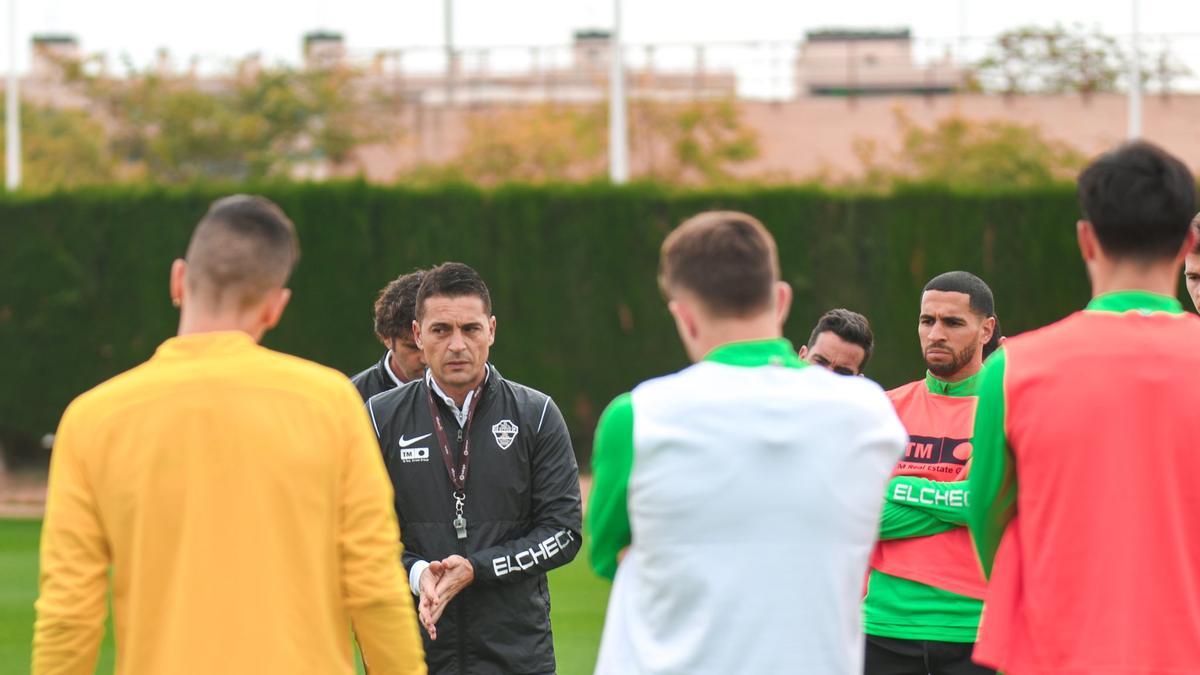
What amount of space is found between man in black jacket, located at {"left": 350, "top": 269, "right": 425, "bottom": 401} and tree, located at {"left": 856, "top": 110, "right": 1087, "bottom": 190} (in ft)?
104

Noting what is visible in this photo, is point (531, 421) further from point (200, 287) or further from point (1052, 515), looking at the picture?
point (1052, 515)

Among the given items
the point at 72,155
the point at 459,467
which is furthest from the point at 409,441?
the point at 72,155

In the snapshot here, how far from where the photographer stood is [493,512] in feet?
17.6

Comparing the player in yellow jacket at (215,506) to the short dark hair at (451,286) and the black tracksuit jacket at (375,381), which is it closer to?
the short dark hair at (451,286)

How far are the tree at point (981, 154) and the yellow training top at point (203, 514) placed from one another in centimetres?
3441

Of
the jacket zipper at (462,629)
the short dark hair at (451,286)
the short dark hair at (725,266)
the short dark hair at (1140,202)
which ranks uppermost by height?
the short dark hair at (1140,202)

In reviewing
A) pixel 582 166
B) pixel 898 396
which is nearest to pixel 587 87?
pixel 582 166

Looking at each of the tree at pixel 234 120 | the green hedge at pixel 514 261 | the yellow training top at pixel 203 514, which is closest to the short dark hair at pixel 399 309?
the yellow training top at pixel 203 514

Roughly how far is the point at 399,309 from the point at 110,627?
4991mm

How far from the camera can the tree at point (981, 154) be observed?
38.2 metres

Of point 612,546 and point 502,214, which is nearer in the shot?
point 612,546

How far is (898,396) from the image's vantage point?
5.86 metres

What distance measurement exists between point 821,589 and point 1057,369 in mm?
765

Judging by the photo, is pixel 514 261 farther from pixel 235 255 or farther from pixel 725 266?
pixel 725 266
